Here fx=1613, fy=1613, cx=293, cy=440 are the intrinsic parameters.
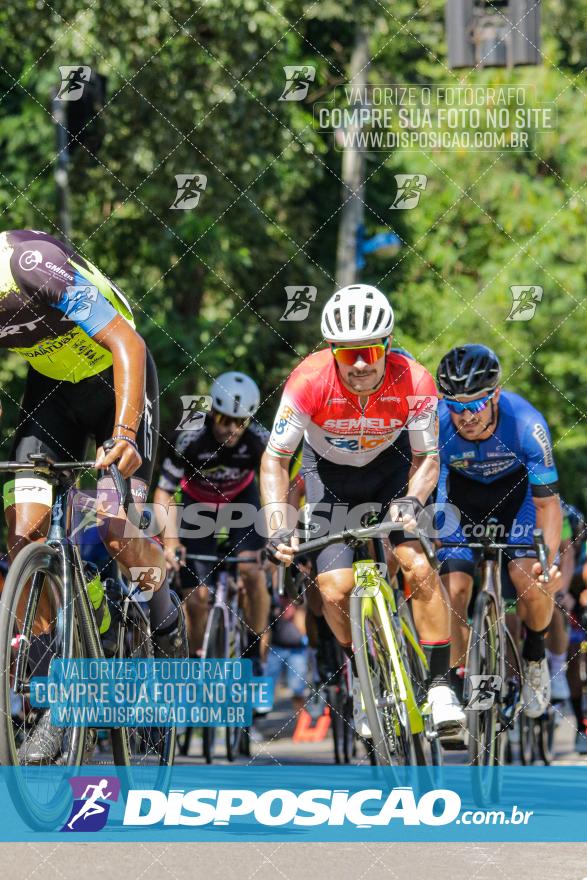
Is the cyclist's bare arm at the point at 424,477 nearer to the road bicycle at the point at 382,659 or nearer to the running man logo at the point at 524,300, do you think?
the road bicycle at the point at 382,659

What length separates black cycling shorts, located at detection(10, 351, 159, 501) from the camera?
6367 millimetres

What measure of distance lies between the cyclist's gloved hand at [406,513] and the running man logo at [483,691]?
1224mm

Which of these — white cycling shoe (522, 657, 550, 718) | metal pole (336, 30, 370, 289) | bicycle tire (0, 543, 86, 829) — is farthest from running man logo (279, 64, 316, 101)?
bicycle tire (0, 543, 86, 829)

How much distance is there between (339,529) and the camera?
7.21 meters

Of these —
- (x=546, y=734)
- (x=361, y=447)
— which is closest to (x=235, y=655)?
(x=546, y=734)

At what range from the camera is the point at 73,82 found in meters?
12.6

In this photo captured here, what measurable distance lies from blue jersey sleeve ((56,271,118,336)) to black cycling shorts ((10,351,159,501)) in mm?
289

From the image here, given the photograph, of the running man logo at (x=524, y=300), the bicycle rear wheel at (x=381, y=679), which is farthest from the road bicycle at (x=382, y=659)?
the running man logo at (x=524, y=300)

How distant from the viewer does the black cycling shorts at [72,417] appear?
6.37 meters

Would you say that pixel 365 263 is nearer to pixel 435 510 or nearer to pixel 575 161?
pixel 575 161

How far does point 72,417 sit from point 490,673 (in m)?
2.44

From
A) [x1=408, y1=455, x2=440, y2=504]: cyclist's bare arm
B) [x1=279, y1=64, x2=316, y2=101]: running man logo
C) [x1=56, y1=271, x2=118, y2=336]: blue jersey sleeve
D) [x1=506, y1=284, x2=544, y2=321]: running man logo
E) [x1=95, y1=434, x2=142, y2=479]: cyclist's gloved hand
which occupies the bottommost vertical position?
[x1=95, y1=434, x2=142, y2=479]: cyclist's gloved hand

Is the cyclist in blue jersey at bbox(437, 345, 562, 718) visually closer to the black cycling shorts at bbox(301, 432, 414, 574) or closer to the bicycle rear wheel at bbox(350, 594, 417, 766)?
the black cycling shorts at bbox(301, 432, 414, 574)

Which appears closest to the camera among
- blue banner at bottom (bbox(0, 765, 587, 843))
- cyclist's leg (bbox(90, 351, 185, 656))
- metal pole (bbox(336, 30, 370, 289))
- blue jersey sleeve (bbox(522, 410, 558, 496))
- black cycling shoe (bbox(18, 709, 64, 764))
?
black cycling shoe (bbox(18, 709, 64, 764))
